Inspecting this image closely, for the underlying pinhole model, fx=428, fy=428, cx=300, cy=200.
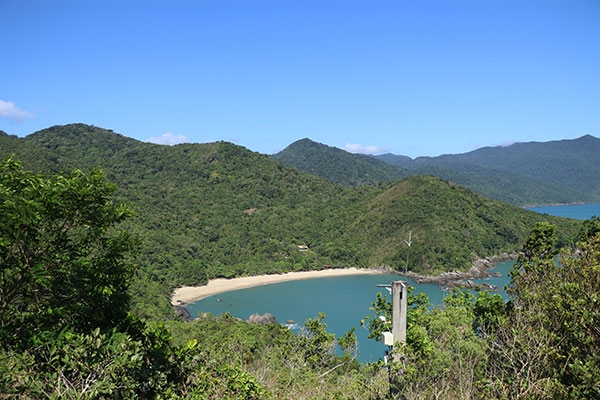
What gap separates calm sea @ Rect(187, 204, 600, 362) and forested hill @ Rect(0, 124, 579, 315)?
450 cm

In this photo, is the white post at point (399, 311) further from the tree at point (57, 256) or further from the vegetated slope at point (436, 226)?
the vegetated slope at point (436, 226)

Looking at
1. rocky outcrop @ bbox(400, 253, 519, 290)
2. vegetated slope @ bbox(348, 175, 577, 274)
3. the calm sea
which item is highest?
vegetated slope @ bbox(348, 175, 577, 274)

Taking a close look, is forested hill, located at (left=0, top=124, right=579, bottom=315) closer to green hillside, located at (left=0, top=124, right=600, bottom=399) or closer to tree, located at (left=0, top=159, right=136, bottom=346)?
green hillside, located at (left=0, top=124, right=600, bottom=399)

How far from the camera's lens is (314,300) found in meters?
44.2

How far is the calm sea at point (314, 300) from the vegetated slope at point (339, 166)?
83.7 meters

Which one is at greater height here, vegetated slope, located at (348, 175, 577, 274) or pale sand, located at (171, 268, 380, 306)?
vegetated slope, located at (348, 175, 577, 274)

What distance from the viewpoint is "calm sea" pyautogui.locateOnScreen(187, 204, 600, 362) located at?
3931cm

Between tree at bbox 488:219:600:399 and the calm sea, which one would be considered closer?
tree at bbox 488:219:600:399

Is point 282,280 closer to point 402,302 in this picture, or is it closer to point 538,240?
point 538,240

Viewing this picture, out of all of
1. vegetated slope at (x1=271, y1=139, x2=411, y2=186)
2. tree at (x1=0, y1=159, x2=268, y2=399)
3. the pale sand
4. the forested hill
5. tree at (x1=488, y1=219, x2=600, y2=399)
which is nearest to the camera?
tree at (x1=0, y1=159, x2=268, y2=399)

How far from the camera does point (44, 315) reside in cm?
505

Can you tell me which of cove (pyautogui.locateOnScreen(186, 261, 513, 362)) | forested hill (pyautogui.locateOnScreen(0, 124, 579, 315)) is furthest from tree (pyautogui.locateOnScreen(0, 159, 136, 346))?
forested hill (pyautogui.locateOnScreen(0, 124, 579, 315))

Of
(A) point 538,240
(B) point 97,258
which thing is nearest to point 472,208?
(A) point 538,240

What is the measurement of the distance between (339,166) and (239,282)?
332 feet
